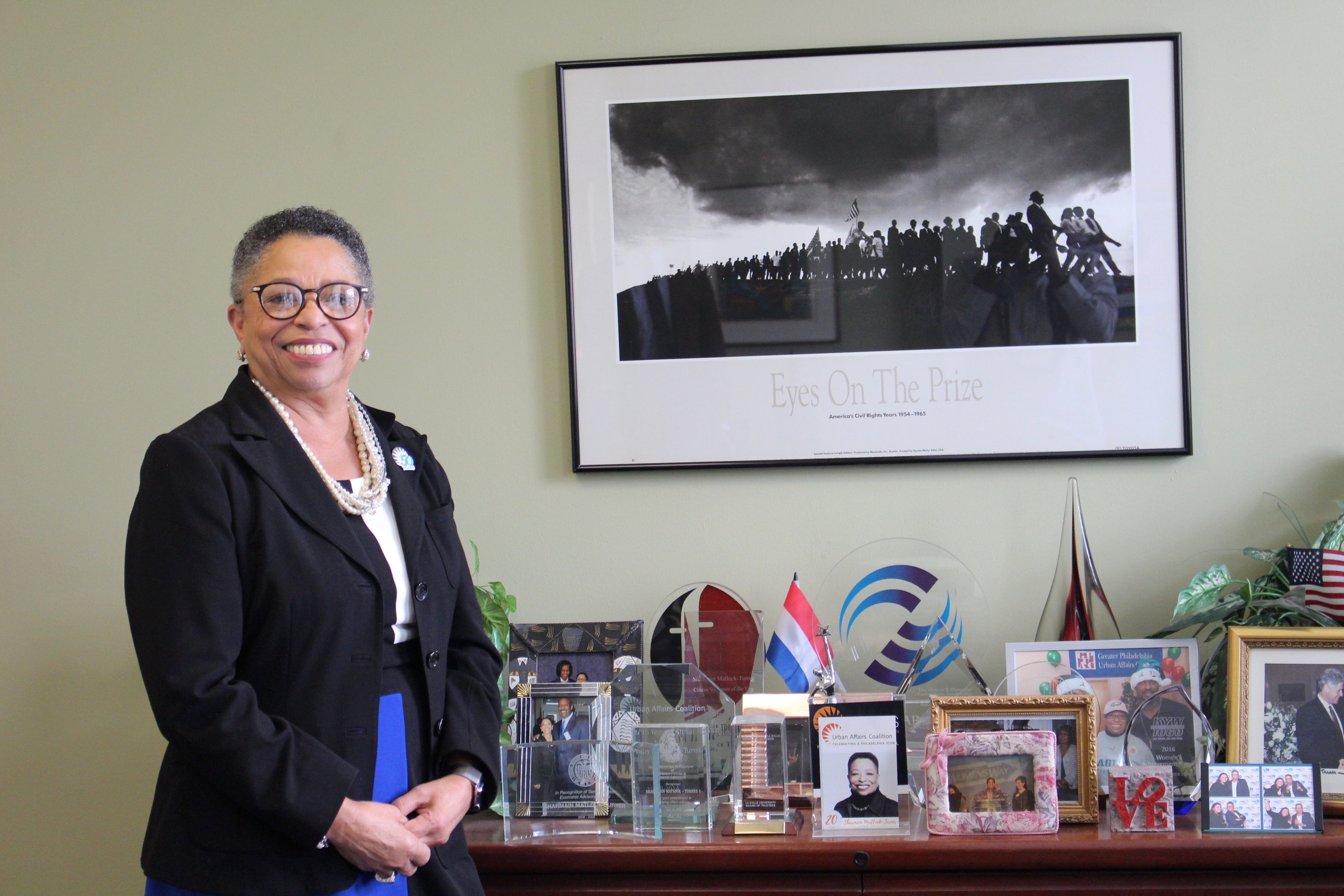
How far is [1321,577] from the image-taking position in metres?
1.74

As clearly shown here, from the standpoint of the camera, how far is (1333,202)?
6.49 ft

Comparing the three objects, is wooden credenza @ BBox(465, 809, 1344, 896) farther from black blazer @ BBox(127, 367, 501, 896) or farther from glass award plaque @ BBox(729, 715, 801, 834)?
black blazer @ BBox(127, 367, 501, 896)

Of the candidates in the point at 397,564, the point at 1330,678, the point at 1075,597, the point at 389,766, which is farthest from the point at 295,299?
the point at 1330,678

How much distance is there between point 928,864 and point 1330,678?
0.74 m

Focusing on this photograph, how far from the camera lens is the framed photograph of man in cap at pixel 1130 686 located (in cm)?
165

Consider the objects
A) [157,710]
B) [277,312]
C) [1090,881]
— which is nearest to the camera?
[157,710]

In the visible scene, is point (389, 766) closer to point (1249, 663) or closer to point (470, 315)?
point (470, 315)

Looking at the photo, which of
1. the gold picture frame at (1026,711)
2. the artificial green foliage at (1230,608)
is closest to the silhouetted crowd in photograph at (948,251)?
the artificial green foliage at (1230,608)

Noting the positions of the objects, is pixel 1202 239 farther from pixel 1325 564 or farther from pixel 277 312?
pixel 277 312

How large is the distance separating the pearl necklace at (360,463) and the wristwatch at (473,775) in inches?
15.2

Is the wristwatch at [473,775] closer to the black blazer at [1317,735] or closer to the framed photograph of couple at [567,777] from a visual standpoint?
the framed photograph of couple at [567,777]

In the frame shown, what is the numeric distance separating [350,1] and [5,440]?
1.16 metres

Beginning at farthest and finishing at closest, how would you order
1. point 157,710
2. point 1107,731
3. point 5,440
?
point 5,440, point 1107,731, point 157,710

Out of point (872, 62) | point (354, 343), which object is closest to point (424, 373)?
point (354, 343)
